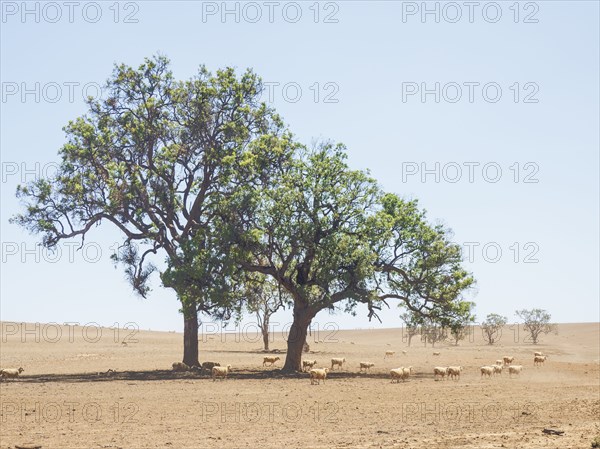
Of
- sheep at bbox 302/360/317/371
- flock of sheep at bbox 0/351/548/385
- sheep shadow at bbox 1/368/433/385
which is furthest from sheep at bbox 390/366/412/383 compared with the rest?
sheep at bbox 302/360/317/371

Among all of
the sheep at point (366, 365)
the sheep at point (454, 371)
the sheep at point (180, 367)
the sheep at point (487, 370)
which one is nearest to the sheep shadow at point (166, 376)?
the sheep at point (180, 367)

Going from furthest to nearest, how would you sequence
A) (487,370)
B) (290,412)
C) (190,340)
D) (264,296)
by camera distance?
(264,296), (190,340), (487,370), (290,412)

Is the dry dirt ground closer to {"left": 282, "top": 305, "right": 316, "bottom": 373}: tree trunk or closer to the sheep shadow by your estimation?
the sheep shadow

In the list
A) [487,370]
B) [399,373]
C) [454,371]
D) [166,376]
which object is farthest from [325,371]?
[487,370]

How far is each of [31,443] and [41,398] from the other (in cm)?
1113

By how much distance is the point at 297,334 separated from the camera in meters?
45.3

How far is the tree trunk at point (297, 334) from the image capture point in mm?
45094

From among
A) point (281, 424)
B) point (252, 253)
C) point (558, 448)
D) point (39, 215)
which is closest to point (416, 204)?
point (252, 253)

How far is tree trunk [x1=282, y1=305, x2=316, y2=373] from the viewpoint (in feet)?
148

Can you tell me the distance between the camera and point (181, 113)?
45031 millimetres

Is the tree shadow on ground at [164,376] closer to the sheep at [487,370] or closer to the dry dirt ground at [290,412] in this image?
the dry dirt ground at [290,412]

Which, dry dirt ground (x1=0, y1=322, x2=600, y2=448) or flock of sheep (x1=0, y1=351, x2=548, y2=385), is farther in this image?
flock of sheep (x1=0, y1=351, x2=548, y2=385)

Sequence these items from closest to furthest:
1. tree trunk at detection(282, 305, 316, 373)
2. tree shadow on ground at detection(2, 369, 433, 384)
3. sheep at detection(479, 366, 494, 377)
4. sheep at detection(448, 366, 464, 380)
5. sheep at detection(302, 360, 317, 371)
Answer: tree shadow on ground at detection(2, 369, 433, 384) < sheep at detection(448, 366, 464, 380) < sheep at detection(479, 366, 494, 377) < tree trunk at detection(282, 305, 316, 373) < sheep at detection(302, 360, 317, 371)

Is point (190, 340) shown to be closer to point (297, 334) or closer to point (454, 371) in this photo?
point (297, 334)
